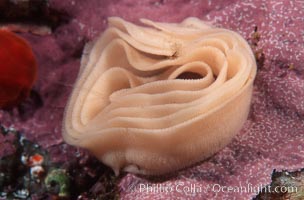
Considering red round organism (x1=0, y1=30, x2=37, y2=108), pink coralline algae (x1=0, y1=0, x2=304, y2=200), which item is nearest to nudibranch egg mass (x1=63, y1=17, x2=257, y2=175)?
pink coralline algae (x1=0, y1=0, x2=304, y2=200)

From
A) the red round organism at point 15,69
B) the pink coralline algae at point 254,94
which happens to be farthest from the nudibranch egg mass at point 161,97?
the red round organism at point 15,69

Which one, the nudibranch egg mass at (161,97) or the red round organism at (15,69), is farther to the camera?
the red round organism at (15,69)

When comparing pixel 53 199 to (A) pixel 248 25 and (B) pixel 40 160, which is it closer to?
(B) pixel 40 160

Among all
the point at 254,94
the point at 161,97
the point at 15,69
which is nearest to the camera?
the point at 161,97

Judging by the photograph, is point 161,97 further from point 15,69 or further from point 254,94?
point 15,69

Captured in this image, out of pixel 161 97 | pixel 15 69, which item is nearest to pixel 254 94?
pixel 161 97

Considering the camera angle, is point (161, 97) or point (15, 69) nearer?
point (161, 97)

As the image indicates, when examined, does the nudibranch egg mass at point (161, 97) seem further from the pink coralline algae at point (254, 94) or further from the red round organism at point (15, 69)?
the red round organism at point (15, 69)
